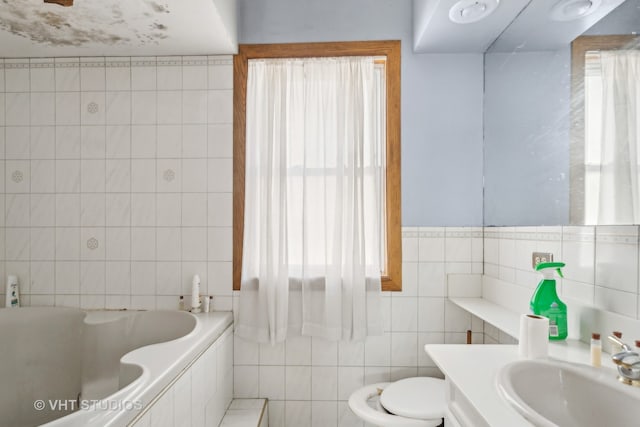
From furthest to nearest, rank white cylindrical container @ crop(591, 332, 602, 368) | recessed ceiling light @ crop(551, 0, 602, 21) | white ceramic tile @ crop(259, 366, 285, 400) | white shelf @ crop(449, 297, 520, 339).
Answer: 1. white ceramic tile @ crop(259, 366, 285, 400)
2. white shelf @ crop(449, 297, 520, 339)
3. recessed ceiling light @ crop(551, 0, 602, 21)
4. white cylindrical container @ crop(591, 332, 602, 368)

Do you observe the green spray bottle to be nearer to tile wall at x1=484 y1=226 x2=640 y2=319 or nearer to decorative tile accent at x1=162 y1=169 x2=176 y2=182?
tile wall at x1=484 y1=226 x2=640 y2=319

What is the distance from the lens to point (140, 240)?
2.12 metres

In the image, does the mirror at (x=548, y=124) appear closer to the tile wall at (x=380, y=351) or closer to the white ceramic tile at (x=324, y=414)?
the tile wall at (x=380, y=351)

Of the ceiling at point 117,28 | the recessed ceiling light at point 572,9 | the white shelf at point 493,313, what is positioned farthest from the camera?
the ceiling at point 117,28

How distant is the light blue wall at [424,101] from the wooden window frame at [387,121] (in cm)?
5

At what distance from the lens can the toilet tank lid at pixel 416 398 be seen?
1.56 m

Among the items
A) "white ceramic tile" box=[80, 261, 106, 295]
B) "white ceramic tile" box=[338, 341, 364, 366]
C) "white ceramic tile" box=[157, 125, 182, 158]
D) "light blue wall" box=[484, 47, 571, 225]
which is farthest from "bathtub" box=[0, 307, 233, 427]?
"light blue wall" box=[484, 47, 571, 225]

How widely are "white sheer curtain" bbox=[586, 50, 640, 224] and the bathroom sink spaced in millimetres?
484

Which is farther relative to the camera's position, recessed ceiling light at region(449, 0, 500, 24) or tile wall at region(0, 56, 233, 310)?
tile wall at region(0, 56, 233, 310)

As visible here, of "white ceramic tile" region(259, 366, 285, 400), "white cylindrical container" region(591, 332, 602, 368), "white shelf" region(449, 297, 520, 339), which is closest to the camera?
"white cylindrical container" region(591, 332, 602, 368)

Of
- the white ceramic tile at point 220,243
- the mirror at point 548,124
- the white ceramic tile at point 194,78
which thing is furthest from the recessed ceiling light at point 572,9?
the white ceramic tile at point 220,243

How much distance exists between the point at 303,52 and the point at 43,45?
1.39m

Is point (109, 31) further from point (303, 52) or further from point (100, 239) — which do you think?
point (100, 239)

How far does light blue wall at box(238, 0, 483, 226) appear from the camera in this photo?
6.84 feet
